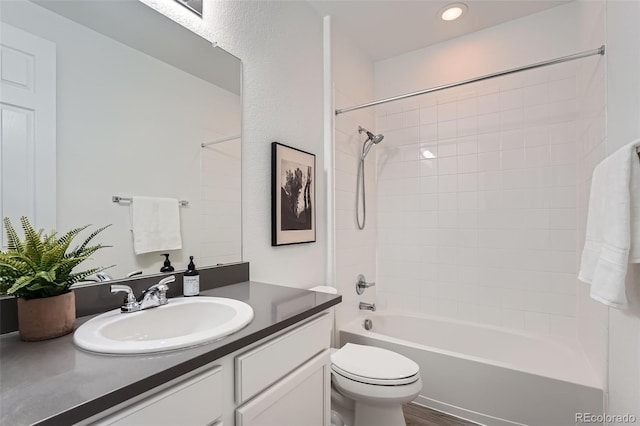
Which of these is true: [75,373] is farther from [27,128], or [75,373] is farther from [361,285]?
[361,285]

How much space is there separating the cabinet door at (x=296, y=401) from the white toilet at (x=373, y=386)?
30 cm

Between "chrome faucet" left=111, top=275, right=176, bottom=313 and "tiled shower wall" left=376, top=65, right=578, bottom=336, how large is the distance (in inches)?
82.6

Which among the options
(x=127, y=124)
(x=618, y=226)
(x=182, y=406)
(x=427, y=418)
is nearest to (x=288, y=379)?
Answer: (x=182, y=406)

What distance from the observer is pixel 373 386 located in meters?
1.44

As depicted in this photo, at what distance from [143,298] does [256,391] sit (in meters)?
0.47

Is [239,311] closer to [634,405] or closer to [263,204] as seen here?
[263,204]

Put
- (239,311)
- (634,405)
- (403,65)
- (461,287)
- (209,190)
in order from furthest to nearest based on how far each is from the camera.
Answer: (403,65)
(461,287)
(209,190)
(634,405)
(239,311)

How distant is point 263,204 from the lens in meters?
1.67

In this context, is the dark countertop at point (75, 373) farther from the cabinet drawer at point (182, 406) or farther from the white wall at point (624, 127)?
the white wall at point (624, 127)

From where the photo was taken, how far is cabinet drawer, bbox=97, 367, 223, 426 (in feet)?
1.92

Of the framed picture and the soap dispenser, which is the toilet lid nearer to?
the framed picture

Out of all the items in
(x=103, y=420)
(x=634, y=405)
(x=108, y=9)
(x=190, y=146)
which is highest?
(x=108, y=9)

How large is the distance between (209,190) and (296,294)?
→ 60cm

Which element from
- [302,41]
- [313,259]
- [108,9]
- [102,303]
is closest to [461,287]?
[313,259]
